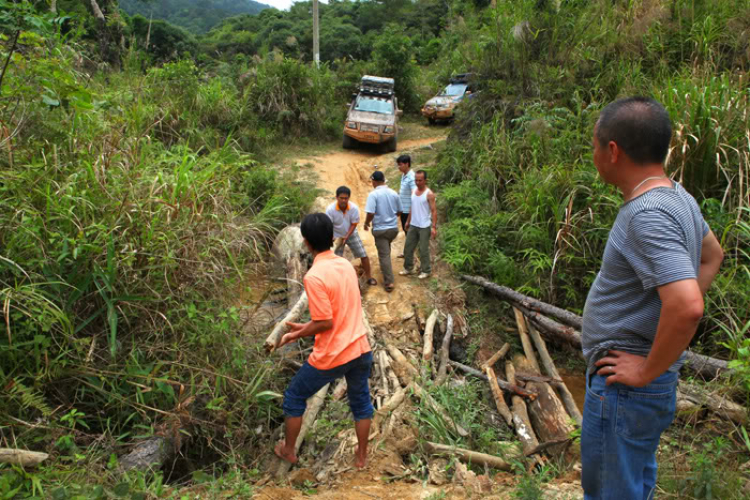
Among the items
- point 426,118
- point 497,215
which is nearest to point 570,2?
point 497,215

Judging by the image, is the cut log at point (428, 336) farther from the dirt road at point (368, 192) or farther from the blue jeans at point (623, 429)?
the blue jeans at point (623, 429)

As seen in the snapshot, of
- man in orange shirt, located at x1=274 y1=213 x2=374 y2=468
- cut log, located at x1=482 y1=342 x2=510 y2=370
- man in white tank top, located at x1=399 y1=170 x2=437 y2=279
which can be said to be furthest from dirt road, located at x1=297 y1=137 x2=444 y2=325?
man in orange shirt, located at x1=274 y1=213 x2=374 y2=468

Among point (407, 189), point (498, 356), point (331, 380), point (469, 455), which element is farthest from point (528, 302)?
point (331, 380)

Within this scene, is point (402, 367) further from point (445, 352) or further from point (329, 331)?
point (329, 331)

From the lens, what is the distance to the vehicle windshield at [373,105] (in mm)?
14641

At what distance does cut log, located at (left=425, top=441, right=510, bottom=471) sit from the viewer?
12.0 ft

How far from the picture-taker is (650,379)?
1.65 m

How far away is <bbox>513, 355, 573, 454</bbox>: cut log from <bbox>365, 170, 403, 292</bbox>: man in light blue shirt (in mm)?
2689

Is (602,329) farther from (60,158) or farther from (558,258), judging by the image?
(558,258)

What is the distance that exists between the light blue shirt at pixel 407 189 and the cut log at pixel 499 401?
3.14 metres

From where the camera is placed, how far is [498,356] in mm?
5910

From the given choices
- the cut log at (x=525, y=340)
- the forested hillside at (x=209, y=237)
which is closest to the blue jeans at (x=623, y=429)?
the forested hillside at (x=209, y=237)

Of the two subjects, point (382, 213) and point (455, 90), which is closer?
point (382, 213)

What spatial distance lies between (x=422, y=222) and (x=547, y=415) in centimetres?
307
